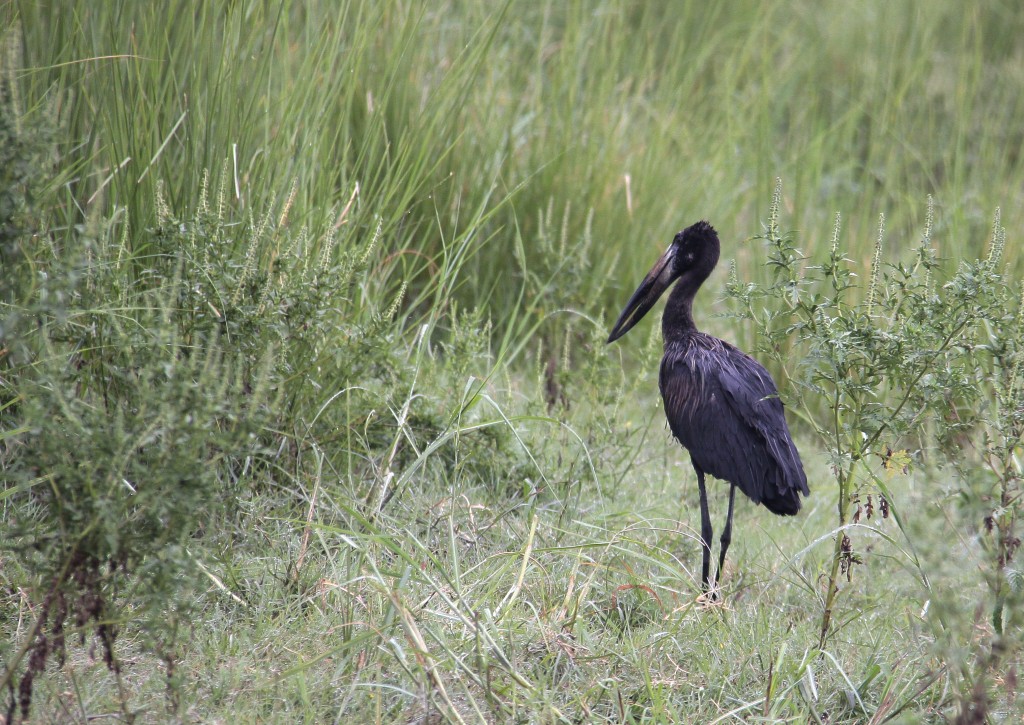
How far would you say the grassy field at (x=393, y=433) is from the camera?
2.36 meters

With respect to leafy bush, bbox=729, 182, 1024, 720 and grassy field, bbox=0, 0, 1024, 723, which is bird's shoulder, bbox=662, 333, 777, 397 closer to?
grassy field, bbox=0, 0, 1024, 723

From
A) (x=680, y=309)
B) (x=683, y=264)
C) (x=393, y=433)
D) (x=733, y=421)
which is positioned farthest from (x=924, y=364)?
(x=393, y=433)

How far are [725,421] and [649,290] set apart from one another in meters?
0.83

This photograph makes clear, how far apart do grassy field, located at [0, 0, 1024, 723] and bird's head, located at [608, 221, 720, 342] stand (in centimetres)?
16

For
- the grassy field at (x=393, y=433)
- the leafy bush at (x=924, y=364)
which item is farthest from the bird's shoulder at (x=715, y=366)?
the leafy bush at (x=924, y=364)

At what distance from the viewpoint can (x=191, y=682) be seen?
254 centimetres

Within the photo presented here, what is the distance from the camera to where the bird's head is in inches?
160

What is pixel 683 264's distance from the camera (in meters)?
4.12

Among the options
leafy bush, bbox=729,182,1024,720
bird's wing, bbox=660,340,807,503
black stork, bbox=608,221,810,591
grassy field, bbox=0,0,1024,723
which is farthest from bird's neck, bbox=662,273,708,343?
leafy bush, bbox=729,182,1024,720

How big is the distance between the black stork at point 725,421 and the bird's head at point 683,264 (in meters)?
0.04

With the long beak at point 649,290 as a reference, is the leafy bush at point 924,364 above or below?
above

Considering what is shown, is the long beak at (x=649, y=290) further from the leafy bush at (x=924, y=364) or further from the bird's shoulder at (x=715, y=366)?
the leafy bush at (x=924, y=364)

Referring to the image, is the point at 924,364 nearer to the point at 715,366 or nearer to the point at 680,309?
the point at 715,366

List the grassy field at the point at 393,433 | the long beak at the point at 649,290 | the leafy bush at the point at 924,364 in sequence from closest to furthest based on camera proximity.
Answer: the grassy field at the point at 393,433
the leafy bush at the point at 924,364
the long beak at the point at 649,290
